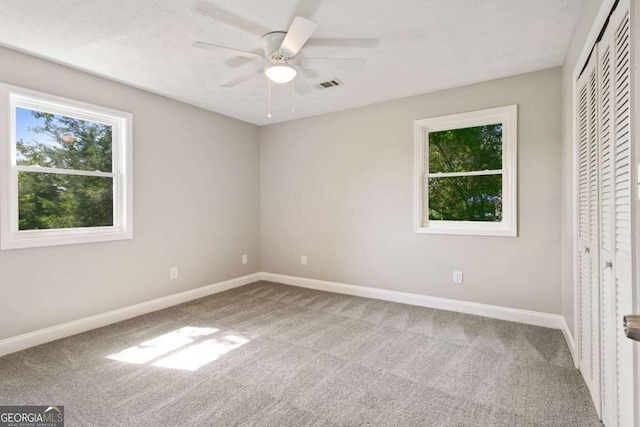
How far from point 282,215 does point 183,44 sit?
9.13 ft

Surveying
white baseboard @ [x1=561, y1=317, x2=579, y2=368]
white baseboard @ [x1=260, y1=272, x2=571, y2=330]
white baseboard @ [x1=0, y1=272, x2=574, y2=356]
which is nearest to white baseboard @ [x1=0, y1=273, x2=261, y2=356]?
white baseboard @ [x1=0, y1=272, x2=574, y2=356]

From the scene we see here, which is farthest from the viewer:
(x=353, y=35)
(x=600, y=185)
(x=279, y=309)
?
(x=279, y=309)

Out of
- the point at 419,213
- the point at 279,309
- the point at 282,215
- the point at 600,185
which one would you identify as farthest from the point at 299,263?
the point at 600,185

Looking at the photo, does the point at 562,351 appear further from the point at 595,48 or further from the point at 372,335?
the point at 595,48

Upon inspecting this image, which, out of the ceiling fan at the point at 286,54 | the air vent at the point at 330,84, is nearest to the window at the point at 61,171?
the ceiling fan at the point at 286,54

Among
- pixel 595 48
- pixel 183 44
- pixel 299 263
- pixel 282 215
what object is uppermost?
pixel 183 44

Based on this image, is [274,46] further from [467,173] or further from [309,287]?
[309,287]

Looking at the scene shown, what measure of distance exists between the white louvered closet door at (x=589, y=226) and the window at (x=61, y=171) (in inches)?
A: 155

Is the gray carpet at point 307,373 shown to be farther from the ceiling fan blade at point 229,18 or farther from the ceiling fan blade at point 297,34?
the ceiling fan blade at point 229,18

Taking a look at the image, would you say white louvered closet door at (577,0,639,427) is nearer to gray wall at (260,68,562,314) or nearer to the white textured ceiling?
the white textured ceiling

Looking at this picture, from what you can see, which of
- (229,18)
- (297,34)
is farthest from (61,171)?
(297,34)

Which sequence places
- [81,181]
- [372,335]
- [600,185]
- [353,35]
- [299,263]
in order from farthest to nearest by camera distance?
1. [299,263]
2. [81,181]
3. [372,335]
4. [353,35]
5. [600,185]

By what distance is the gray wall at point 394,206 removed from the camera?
10.2 ft

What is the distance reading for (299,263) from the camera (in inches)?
187
